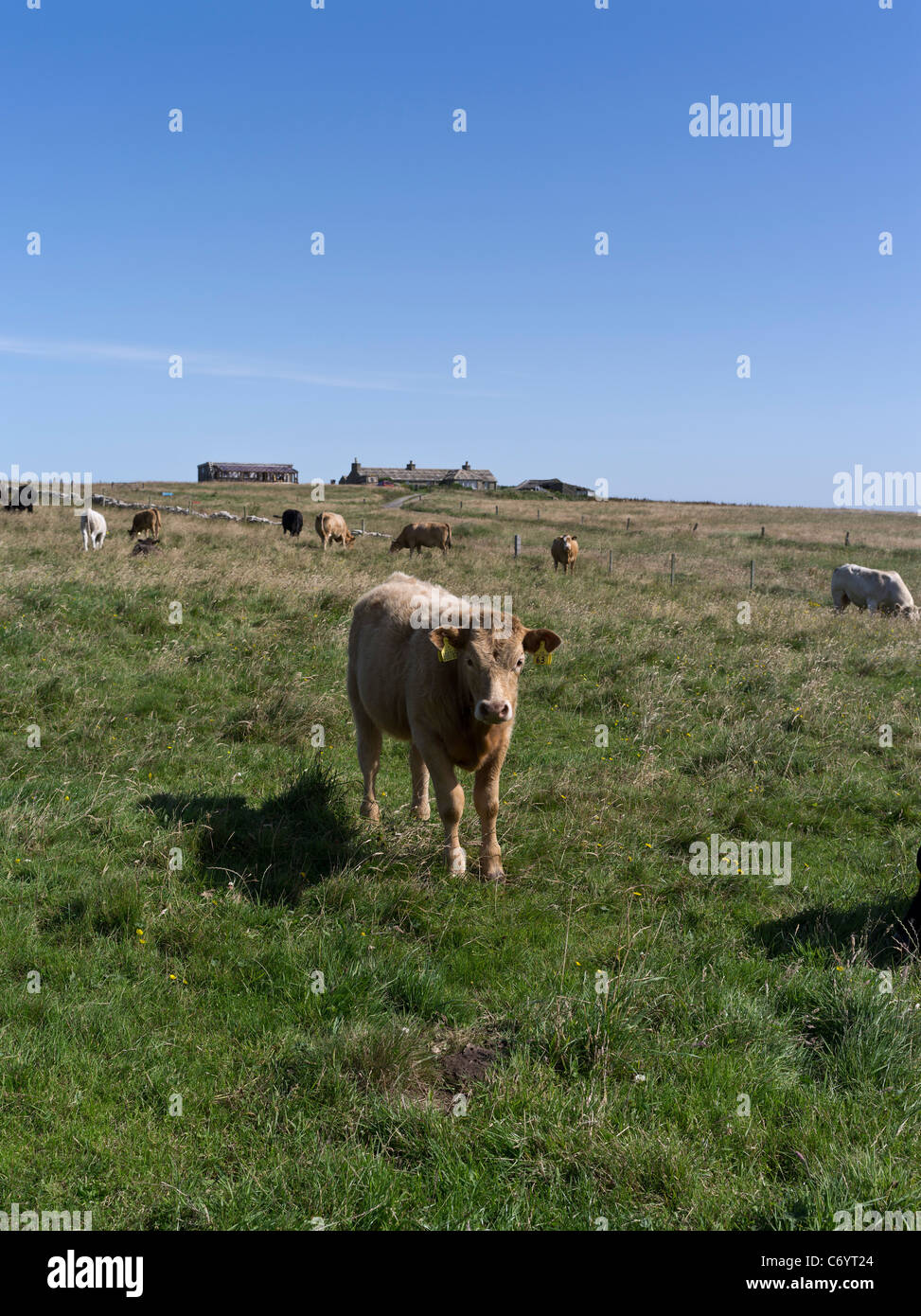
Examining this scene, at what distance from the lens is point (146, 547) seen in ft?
70.6

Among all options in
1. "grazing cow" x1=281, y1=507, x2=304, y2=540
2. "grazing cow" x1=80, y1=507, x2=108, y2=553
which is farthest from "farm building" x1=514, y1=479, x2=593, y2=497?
"grazing cow" x1=80, y1=507, x2=108, y2=553

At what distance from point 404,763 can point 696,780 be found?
3.03 m

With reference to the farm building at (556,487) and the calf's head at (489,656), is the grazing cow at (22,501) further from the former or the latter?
the farm building at (556,487)

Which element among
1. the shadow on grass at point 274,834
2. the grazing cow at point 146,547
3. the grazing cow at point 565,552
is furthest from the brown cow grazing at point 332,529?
the shadow on grass at point 274,834

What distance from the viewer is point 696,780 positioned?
27.8ft

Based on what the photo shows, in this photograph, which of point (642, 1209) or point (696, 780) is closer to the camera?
point (642, 1209)

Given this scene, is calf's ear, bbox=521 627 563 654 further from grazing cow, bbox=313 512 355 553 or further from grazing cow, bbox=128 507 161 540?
grazing cow, bbox=128 507 161 540

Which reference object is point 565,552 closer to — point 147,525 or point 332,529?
point 332,529

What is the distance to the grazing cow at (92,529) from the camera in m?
22.6

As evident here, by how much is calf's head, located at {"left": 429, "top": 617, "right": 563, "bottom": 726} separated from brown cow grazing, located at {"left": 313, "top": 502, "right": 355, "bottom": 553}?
76.3ft
